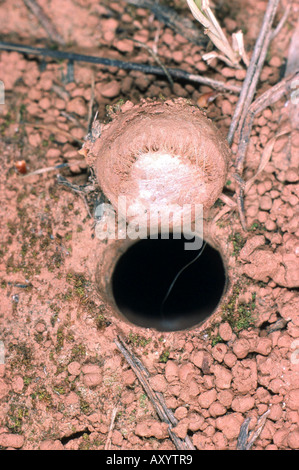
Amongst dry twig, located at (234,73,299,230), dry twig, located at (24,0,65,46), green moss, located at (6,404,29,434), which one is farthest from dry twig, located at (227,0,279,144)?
green moss, located at (6,404,29,434)

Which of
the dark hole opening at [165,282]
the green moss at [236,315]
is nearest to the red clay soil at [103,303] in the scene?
the green moss at [236,315]

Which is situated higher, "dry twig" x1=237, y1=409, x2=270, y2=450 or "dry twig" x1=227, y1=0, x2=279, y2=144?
"dry twig" x1=227, y1=0, x2=279, y2=144

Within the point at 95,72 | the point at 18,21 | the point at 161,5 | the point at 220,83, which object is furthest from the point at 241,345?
the point at 18,21

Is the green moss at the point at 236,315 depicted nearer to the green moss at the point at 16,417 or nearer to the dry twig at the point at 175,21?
the green moss at the point at 16,417

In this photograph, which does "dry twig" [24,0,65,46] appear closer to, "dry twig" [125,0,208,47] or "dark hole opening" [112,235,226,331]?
"dry twig" [125,0,208,47]

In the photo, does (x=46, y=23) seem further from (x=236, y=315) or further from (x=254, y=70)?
(x=236, y=315)
